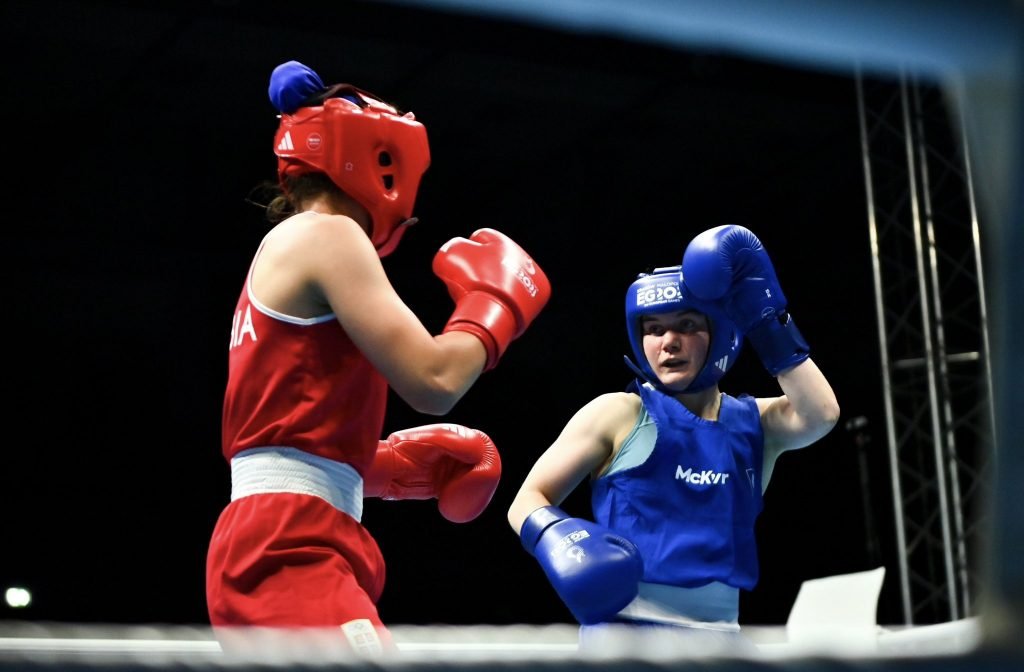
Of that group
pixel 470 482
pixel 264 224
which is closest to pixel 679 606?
pixel 470 482

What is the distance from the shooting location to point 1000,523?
15.5 inches

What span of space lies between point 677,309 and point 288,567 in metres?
1.29

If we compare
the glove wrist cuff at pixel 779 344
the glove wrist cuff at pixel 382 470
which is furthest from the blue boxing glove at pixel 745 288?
the glove wrist cuff at pixel 382 470

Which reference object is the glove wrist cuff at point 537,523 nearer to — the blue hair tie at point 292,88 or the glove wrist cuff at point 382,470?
the glove wrist cuff at point 382,470

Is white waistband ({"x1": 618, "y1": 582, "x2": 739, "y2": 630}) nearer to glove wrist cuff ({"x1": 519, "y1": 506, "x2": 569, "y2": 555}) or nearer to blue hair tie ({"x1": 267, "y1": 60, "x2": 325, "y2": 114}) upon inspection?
glove wrist cuff ({"x1": 519, "y1": 506, "x2": 569, "y2": 555})

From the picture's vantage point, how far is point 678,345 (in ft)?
8.98

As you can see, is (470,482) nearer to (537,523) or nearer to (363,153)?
(537,523)

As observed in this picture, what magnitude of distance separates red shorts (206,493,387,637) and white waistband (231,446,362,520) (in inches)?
0.5

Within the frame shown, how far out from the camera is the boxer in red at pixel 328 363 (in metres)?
1.68

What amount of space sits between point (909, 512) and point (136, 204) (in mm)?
5637

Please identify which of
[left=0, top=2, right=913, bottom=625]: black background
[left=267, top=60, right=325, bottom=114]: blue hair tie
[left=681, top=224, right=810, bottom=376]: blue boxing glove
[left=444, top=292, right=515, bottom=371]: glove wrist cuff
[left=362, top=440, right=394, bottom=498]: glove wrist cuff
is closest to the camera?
[left=444, top=292, right=515, bottom=371]: glove wrist cuff

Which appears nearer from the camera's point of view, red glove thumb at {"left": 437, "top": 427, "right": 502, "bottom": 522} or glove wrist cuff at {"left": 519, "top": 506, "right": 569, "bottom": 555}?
red glove thumb at {"left": 437, "top": 427, "right": 502, "bottom": 522}

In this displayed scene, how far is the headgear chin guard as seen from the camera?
6.34 feet

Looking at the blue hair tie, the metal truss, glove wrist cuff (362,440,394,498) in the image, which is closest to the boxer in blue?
glove wrist cuff (362,440,394,498)
